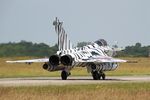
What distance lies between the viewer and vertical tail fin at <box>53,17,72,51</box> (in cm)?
5619

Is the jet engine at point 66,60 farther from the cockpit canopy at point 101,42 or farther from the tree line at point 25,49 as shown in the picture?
the tree line at point 25,49

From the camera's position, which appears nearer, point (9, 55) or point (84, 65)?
point (84, 65)

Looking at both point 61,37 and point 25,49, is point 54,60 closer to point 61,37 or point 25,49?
point 61,37

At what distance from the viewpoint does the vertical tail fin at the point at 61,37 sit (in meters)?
56.2

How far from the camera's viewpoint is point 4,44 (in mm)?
145750

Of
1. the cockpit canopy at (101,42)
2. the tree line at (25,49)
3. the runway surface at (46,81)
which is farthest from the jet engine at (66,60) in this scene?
the tree line at (25,49)

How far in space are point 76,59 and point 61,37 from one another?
2.88 metres

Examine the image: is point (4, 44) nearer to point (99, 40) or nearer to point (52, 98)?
point (99, 40)

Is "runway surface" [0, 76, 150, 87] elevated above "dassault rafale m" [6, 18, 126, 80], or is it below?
below

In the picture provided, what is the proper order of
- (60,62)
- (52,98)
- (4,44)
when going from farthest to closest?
(4,44)
(60,62)
(52,98)

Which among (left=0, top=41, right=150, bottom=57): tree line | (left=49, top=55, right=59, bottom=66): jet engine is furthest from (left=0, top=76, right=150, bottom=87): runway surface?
(left=0, top=41, right=150, bottom=57): tree line

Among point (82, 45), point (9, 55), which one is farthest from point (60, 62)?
point (9, 55)

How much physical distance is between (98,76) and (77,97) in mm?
25502

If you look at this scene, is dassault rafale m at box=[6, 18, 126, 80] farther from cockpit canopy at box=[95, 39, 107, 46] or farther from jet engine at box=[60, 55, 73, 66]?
cockpit canopy at box=[95, 39, 107, 46]
